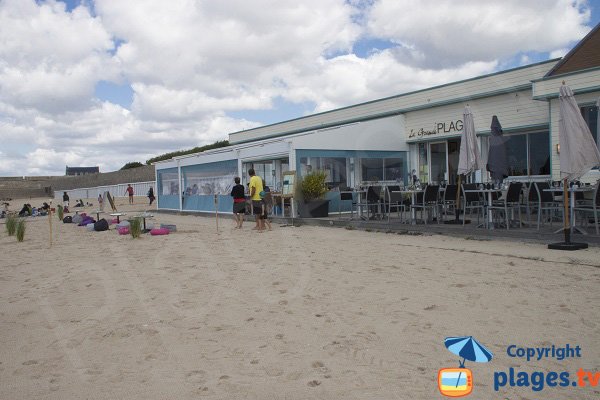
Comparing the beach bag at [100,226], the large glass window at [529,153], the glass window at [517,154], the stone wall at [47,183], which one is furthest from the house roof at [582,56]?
the stone wall at [47,183]

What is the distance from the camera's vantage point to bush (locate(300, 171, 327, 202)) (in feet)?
50.1

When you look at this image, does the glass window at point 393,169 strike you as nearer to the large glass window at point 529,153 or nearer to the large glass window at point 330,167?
the large glass window at point 330,167

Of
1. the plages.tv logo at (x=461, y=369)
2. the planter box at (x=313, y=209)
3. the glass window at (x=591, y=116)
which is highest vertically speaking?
the glass window at (x=591, y=116)

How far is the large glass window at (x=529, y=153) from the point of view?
13.7m

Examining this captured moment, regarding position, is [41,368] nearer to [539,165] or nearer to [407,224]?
[407,224]

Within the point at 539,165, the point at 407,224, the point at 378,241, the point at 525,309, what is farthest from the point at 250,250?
the point at 539,165

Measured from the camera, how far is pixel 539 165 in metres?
13.8

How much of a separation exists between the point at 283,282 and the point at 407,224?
20.0ft

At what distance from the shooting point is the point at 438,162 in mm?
→ 17234

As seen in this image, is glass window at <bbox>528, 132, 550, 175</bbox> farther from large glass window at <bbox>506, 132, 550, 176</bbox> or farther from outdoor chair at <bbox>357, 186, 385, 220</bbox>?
outdoor chair at <bbox>357, 186, 385, 220</bbox>

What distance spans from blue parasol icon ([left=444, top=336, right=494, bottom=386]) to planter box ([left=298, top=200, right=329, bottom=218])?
1119cm

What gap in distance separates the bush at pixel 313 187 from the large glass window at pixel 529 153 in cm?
531

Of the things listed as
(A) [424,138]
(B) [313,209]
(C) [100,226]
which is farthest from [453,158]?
(C) [100,226]

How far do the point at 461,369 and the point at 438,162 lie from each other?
1438cm
